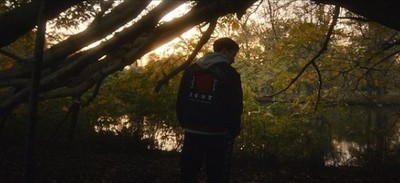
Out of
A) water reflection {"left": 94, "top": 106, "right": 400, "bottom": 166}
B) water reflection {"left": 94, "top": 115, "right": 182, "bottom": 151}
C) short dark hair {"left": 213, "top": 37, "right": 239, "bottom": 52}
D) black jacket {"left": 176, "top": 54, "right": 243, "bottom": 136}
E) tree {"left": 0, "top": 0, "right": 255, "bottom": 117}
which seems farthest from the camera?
water reflection {"left": 94, "top": 115, "right": 182, "bottom": 151}

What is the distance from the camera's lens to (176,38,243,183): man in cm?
338

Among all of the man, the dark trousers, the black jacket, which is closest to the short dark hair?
the man

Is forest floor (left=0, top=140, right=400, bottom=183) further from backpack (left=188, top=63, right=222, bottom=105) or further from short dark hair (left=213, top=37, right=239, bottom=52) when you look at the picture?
short dark hair (left=213, top=37, right=239, bottom=52)

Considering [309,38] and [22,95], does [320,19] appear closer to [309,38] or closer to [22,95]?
[309,38]

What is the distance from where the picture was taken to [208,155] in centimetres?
358

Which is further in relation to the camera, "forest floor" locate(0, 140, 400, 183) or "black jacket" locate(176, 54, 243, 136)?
"forest floor" locate(0, 140, 400, 183)

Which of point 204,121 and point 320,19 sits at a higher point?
point 320,19

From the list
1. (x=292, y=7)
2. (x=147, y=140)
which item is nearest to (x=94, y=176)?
(x=147, y=140)

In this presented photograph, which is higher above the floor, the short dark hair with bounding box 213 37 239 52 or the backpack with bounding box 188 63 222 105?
the short dark hair with bounding box 213 37 239 52

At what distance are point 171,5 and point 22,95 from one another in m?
1.12

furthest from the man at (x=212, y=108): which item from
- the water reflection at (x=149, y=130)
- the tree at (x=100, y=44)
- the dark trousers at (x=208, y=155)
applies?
the water reflection at (x=149, y=130)

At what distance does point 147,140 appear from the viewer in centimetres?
768

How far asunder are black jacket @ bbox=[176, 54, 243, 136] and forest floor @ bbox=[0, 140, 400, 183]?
2.37m

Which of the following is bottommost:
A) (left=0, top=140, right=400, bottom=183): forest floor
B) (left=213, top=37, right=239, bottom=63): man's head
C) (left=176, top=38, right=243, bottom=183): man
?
(left=0, top=140, right=400, bottom=183): forest floor
